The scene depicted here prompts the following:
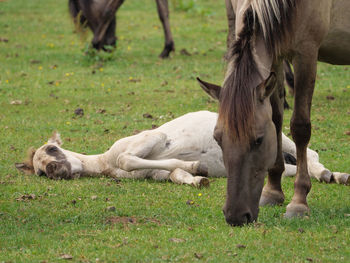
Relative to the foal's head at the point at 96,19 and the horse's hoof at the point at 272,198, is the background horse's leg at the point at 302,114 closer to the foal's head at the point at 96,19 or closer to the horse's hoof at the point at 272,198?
the horse's hoof at the point at 272,198

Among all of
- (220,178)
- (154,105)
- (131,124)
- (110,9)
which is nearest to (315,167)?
(220,178)

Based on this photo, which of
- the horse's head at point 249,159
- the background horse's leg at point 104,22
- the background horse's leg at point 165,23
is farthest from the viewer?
the background horse's leg at point 165,23

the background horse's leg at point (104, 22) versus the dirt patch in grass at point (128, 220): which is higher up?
the dirt patch in grass at point (128, 220)

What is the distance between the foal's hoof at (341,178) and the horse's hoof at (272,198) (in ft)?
3.23

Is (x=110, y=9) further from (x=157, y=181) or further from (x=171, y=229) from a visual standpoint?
(x=171, y=229)

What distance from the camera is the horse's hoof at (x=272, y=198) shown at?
19.4 ft

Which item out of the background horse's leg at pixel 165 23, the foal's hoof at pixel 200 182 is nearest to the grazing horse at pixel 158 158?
the foal's hoof at pixel 200 182

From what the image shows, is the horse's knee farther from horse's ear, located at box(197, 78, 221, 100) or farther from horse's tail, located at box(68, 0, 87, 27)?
horse's tail, located at box(68, 0, 87, 27)

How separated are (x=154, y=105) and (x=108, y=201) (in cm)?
492

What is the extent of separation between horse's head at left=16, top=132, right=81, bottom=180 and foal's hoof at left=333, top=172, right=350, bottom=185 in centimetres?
266

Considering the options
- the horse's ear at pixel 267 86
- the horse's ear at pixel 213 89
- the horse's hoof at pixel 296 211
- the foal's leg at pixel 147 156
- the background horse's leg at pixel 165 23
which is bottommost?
the background horse's leg at pixel 165 23

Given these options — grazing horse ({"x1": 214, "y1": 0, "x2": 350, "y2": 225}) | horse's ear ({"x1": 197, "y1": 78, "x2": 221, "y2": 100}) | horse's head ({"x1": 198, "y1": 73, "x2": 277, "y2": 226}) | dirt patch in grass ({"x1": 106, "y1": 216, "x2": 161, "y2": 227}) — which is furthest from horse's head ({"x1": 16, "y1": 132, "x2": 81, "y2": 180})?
horse's head ({"x1": 198, "y1": 73, "x2": 277, "y2": 226})

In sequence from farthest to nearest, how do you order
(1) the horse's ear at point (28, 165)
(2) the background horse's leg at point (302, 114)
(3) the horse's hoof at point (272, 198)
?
(1) the horse's ear at point (28, 165)
(3) the horse's hoof at point (272, 198)
(2) the background horse's leg at point (302, 114)

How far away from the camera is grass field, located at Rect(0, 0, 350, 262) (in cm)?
457
